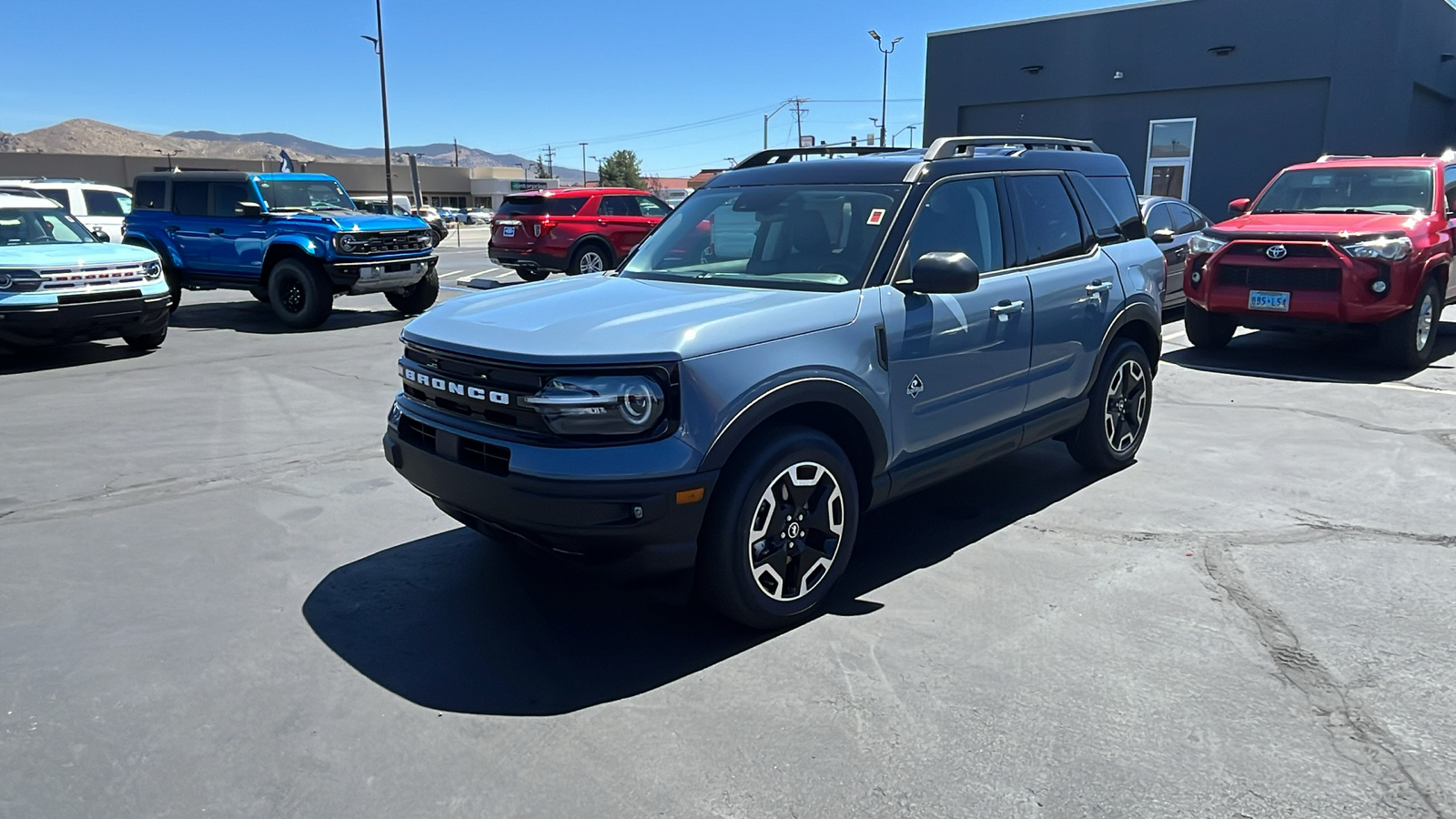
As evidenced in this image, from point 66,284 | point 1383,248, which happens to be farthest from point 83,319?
point 1383,248

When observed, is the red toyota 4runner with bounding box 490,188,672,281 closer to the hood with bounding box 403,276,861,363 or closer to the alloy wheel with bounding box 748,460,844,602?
the hood with bounding box 403,276,861,363

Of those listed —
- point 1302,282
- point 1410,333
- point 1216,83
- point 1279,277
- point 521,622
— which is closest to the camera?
point 521,622

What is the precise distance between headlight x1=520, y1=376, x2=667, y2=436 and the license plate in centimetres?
788

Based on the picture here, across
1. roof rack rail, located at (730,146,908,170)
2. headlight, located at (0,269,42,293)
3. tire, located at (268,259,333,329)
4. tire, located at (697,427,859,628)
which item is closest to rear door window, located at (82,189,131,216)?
tire, located at (268,259,333,329)

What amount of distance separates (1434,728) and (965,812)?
1590mm

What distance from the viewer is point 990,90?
26.0m

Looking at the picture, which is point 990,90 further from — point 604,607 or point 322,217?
point 604,607

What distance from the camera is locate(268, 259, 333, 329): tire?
1223 centimetres

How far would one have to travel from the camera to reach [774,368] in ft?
11.6

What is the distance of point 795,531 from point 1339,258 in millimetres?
7354

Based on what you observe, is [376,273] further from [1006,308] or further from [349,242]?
[1006,308]

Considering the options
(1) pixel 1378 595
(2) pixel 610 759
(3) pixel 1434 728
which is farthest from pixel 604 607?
(1) pixel 1378 595

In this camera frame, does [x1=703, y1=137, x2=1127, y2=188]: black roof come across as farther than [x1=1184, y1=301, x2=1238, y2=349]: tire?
No

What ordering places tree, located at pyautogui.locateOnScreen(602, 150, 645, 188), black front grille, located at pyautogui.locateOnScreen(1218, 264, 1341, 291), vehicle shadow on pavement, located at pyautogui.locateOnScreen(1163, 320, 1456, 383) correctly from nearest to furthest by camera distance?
1. black front grille, located at pyautogui.locateOnScreen(1218, 264, 1341, 291)
2. vehicle shadow on pavement, located at pyautogui.locateOnScreen(1163, 320, 1456, 383)
3. tree, located at pyautogui.locateOnScreen(602, 150, 645, 188)
